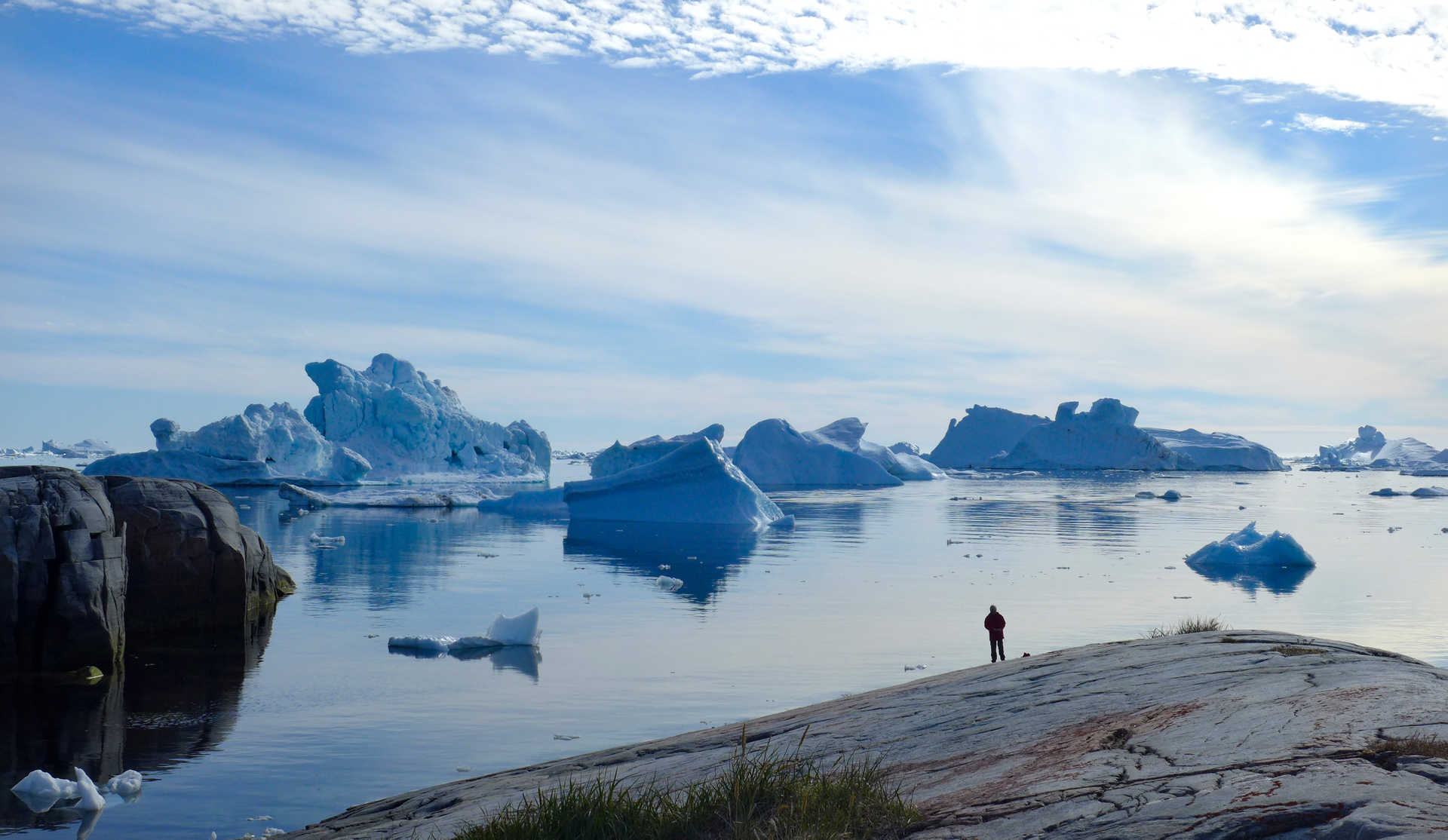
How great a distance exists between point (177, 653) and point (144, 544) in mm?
1704

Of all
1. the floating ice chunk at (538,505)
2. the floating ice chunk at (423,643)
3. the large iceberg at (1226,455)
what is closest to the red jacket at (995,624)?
the floating ice chunk at (423,643)

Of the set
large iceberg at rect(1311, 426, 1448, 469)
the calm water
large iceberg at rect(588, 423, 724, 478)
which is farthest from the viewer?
large iceberg at rect(1311, 426, 1448, 469)

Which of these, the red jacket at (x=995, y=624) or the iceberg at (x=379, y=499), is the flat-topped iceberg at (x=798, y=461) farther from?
the red jacket at (x=995, y=624)

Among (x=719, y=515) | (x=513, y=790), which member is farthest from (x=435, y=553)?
(x=513, y=790)

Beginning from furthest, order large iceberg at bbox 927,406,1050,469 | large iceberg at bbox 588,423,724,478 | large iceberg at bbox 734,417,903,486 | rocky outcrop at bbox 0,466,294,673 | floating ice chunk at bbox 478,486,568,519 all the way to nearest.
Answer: large iceberg at bbox 927,406,1050,469 < large iceberg at bbox 734,417,903,486 < large iceberg at bbox 588,423,724,478 < floating ice chunk at bbox 478,486,568,519 < rocky outcrop at bbox 0,466,294,673

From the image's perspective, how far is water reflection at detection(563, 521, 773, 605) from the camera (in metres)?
22.8

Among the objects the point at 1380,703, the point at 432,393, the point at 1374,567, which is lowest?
the point at 1374,567

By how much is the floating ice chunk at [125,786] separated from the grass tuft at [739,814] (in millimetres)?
5250

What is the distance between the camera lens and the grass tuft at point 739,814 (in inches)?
152

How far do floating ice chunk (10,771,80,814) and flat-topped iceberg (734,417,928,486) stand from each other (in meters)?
61.2

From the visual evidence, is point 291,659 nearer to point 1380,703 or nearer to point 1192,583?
point 1380,703

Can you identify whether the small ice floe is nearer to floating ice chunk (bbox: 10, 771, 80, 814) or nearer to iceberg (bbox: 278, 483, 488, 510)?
floating ice chunk (bbox: 10, 771, 80, 814)

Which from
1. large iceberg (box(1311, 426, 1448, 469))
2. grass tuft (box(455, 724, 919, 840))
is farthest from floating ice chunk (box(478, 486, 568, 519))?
large iceberg (box(1311, 426, 1448, 469))

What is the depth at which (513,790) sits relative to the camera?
20.2 ft
